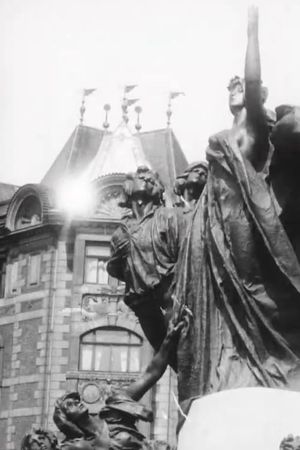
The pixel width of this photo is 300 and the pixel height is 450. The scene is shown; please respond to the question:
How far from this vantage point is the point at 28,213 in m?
39.8

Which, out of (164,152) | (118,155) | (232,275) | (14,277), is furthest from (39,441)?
(164,152)

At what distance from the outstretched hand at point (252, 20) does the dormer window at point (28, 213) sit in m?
33.7

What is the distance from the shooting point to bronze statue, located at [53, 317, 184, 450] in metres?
5.54

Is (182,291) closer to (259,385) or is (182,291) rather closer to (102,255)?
(259,385)

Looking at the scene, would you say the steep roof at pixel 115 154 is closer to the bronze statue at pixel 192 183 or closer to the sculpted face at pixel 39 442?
the bronze statue at pixel 192 183

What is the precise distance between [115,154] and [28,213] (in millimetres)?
3806

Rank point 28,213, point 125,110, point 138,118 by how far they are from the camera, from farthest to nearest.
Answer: point 138,118 < point 125,110 < point 28,213

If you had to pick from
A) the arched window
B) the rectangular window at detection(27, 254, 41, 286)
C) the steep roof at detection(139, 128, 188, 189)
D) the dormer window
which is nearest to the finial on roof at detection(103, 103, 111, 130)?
the steep roof at detection(139, 128, 188, 189)

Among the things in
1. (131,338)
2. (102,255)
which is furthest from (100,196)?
(131,338)

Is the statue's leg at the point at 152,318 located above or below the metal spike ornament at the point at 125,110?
below

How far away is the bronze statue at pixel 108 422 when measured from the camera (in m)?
5.54

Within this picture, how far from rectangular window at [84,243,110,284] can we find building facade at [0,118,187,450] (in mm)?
33

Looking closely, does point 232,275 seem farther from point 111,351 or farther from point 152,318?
point 111,351

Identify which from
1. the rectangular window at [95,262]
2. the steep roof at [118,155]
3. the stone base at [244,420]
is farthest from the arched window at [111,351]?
the stone base at [244,420]
